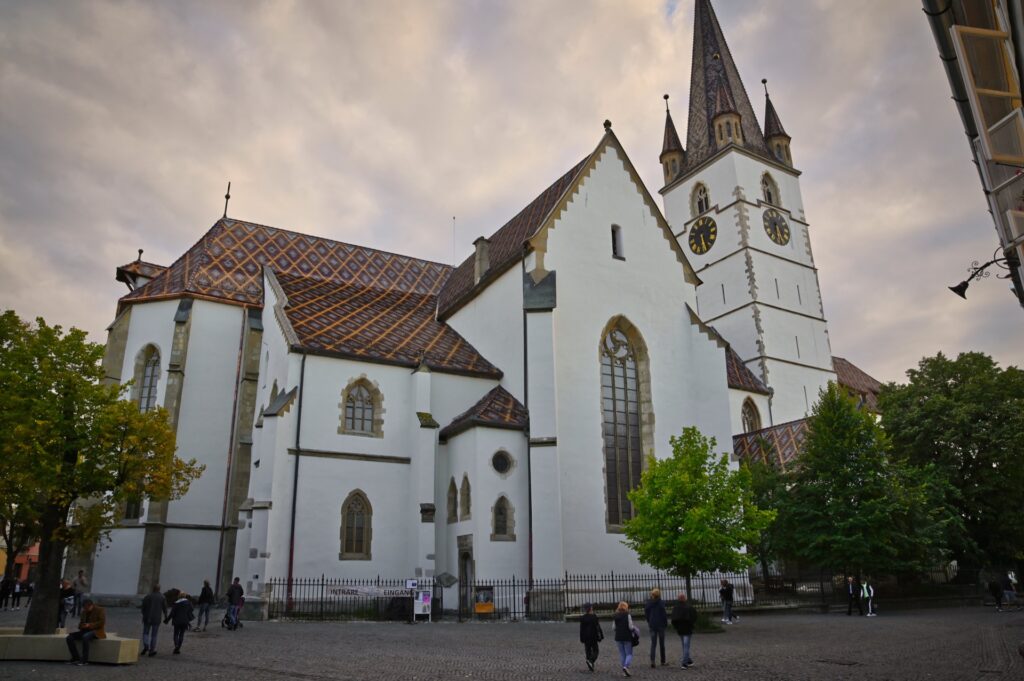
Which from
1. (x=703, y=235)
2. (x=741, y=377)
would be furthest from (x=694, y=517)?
(x=703, y=235)

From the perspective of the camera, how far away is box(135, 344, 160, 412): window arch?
95.9ft

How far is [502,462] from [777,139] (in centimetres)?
4056

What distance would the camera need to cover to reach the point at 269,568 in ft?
70.5

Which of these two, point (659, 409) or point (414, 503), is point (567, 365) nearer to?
point (659, 409)

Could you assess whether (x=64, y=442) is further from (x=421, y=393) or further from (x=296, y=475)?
(x=421, y=393)

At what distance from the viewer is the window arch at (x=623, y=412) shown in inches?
988

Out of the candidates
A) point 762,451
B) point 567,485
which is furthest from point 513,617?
point 762,451

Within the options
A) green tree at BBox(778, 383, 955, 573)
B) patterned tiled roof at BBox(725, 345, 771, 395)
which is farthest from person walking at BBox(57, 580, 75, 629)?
patterned tiled roof at BBox(725, 345, 771, 395)

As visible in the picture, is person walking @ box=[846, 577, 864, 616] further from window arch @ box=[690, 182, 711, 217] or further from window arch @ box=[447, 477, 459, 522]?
window arch @ box=[690, 182, 711, 217]

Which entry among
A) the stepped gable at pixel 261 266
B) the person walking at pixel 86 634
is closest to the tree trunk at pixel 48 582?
the person walking at pixel 86 634

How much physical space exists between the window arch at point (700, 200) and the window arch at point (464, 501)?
32.9 meters

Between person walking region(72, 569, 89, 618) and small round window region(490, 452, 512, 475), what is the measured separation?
14.1 meters

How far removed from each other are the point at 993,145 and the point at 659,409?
735 inches

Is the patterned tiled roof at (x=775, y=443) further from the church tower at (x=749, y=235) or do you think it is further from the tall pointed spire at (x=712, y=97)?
the tall pointed spire at (x=712, y=97)
